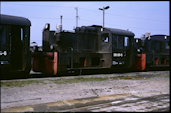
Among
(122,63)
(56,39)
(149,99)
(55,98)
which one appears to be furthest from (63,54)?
(149,99)

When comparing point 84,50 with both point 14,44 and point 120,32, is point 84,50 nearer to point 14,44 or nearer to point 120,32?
point 120,32

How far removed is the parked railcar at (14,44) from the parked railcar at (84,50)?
2137mm

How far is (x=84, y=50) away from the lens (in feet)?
42.0

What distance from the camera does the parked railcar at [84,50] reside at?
11.5 metres

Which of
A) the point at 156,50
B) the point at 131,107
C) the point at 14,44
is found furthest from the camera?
the point at 156,50

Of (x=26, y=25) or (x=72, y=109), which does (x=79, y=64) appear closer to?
(x=26, y=25)

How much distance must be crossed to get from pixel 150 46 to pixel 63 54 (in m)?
9.85

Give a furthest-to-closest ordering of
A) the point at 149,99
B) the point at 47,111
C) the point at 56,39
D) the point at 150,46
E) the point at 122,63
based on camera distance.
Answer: the point at 150,46
the point at 122,63
the point at 56,39
the point at 149,99
the point at 47,111

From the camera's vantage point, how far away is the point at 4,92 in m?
5.88

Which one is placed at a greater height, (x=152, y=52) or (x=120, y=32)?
(x=120, y=32)

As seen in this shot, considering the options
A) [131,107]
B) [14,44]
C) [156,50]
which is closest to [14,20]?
→ [14,44]

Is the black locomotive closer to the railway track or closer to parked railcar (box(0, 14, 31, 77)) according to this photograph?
parked railcar (box(0, 14, 31, 77))

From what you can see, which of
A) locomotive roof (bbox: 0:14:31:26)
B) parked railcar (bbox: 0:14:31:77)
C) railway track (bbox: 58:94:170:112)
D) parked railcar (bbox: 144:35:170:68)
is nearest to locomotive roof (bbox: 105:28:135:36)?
parked railcar (bbox: 144:35:170:68)

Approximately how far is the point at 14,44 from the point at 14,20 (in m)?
1.16
